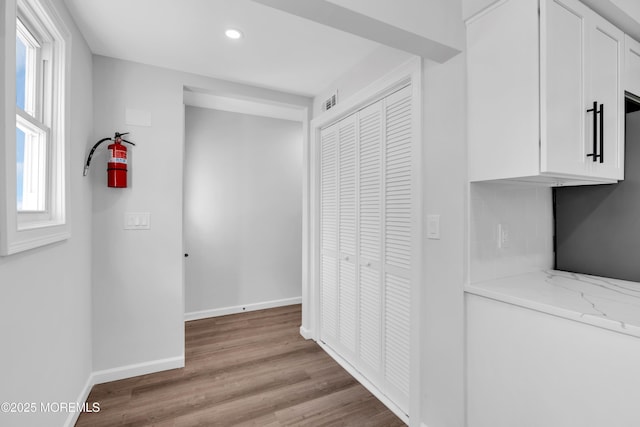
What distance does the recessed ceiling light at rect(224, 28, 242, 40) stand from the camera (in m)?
1.93

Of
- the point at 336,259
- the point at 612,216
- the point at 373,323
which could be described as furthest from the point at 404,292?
the point at 612,216

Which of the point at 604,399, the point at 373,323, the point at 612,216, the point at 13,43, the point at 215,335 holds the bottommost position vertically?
the point at 215,335

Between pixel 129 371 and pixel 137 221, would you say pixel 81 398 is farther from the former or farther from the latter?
pixel 137 221

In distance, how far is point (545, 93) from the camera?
1.23 metres

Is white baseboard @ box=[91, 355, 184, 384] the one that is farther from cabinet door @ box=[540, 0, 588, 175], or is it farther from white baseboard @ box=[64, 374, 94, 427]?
cabinet door @ box=[540, 0, 588, 175]

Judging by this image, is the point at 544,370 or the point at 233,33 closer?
the point at 544,370

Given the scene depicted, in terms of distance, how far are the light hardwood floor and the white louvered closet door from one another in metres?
0.23

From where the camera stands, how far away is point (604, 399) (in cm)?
106

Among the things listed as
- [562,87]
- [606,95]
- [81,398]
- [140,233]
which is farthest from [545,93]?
[81,398]

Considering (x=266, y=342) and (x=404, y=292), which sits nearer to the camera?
(x=404, y=292)

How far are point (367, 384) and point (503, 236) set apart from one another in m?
1.46

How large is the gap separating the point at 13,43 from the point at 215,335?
283 cm

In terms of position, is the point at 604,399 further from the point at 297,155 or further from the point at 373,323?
the point at 297,155

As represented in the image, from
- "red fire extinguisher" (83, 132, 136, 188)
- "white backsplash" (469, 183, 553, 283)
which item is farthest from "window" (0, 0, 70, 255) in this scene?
"white backsplash" (469, 183, 553, 283)
